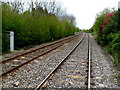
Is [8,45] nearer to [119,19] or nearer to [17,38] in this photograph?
[17,38]

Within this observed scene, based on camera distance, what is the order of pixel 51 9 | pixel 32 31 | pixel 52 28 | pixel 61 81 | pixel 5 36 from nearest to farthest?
pixel 61 81 < pixel 5 36 < pixel 32 31 < pixel 52 28 < pixel 51 9

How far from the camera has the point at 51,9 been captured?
38938mm

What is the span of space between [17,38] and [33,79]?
7.76 m

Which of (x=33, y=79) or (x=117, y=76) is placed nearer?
(x=33, y=79)

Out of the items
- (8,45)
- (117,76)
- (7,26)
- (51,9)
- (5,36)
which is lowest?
(117,76)

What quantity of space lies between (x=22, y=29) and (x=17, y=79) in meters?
8.17

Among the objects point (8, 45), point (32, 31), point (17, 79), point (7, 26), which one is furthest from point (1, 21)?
point (17, 79)

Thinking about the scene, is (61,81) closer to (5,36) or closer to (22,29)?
(5,36)

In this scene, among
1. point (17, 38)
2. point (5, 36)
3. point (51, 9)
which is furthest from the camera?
point (51, 9)

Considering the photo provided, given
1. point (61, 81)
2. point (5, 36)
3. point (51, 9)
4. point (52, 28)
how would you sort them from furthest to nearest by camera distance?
1. point (51, 9)
2. point (52, 28)
3. point (5, 36)
4. point (61, 81)

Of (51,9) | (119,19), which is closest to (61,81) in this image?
(119,19)

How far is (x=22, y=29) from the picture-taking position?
1215cm

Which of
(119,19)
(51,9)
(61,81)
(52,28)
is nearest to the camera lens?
(61,81)

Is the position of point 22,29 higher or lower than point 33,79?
higher
